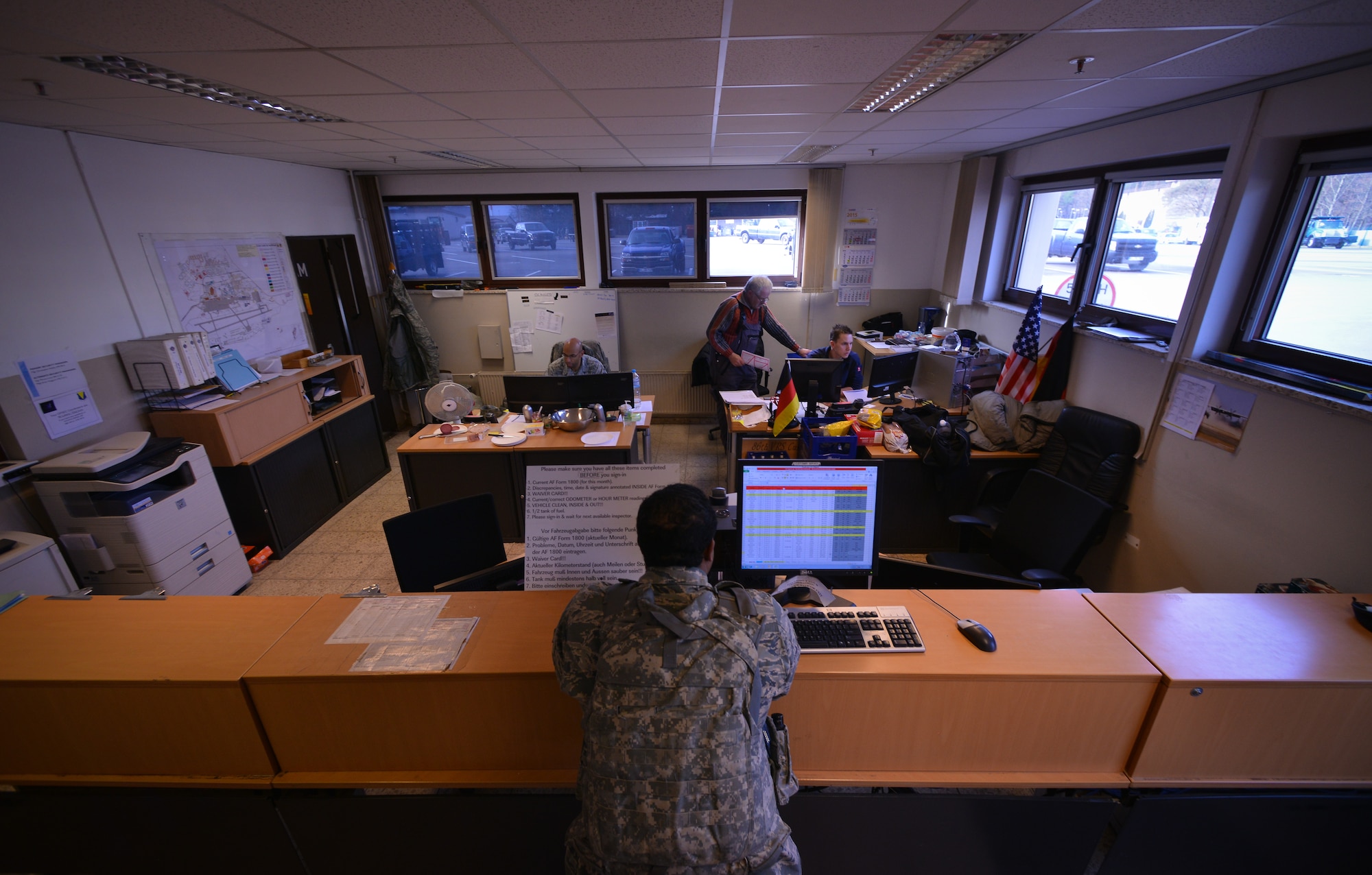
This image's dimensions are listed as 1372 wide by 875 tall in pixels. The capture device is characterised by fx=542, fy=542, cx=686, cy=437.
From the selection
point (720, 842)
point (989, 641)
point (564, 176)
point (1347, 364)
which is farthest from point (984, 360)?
point (564, 176)

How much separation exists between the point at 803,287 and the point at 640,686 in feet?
18.0

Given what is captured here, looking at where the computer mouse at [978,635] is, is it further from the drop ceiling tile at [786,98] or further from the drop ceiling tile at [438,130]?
the drop ceiling tile at [438,130]

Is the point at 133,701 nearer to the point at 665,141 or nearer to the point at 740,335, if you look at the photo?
the point at 665,141

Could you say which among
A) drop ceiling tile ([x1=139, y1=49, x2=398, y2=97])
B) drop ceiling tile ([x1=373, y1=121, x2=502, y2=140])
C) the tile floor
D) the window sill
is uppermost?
drop ceiling tile ([x1=373, y1=121, x2=502, y2=140])

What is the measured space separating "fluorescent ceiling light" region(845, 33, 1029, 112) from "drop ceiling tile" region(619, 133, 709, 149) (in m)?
1.18

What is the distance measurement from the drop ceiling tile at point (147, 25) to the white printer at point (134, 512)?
2177 mm

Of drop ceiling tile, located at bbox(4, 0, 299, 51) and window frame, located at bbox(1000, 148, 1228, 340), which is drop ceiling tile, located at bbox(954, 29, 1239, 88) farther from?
drop ceiling tile, located at bbox(4, 0, 299, 51)

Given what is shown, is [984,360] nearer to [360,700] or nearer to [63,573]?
[360,700]

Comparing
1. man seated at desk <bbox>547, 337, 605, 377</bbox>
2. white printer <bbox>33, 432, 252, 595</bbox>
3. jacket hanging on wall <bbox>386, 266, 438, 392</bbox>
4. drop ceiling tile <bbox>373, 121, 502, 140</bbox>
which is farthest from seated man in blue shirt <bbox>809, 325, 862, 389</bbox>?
white printer <bbox>33, 432, 252, 595</bbox>

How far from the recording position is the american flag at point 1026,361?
3775 millimetres

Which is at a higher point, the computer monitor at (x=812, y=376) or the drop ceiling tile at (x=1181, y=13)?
the drop ceiling tile at (x=1181, y=13)

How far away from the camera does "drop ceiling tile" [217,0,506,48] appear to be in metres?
1.48

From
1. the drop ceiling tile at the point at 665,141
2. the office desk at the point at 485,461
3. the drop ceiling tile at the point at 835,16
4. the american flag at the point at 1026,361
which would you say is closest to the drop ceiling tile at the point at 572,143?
the drop ceiling tile at the point at 665,141

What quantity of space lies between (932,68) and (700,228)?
387cm
